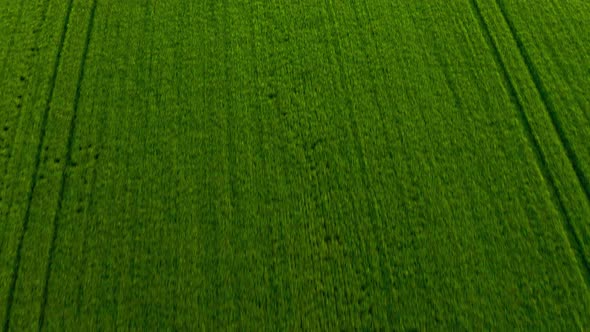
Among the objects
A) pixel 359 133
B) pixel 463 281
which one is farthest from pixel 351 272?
pixel 359 133

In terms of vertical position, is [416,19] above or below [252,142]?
above

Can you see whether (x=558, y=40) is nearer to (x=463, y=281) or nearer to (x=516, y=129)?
(x=516, y=129)

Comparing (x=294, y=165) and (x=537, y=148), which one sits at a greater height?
(x=537, y=148)

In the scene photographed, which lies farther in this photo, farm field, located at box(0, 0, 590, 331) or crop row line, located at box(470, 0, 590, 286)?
crop row line, located at box(470, 0, 590, 286)

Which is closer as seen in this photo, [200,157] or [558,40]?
[200,157]

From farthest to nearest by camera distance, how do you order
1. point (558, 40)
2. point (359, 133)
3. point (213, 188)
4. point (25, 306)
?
1. point (558, 40)
2. point (359, 133)
3. point (213, 188)
4. point (25, 306)

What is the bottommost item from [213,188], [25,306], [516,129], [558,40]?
[25,306]

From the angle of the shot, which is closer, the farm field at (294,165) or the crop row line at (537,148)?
the farm field at (294,165)

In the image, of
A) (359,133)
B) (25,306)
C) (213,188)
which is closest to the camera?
(25,306)
